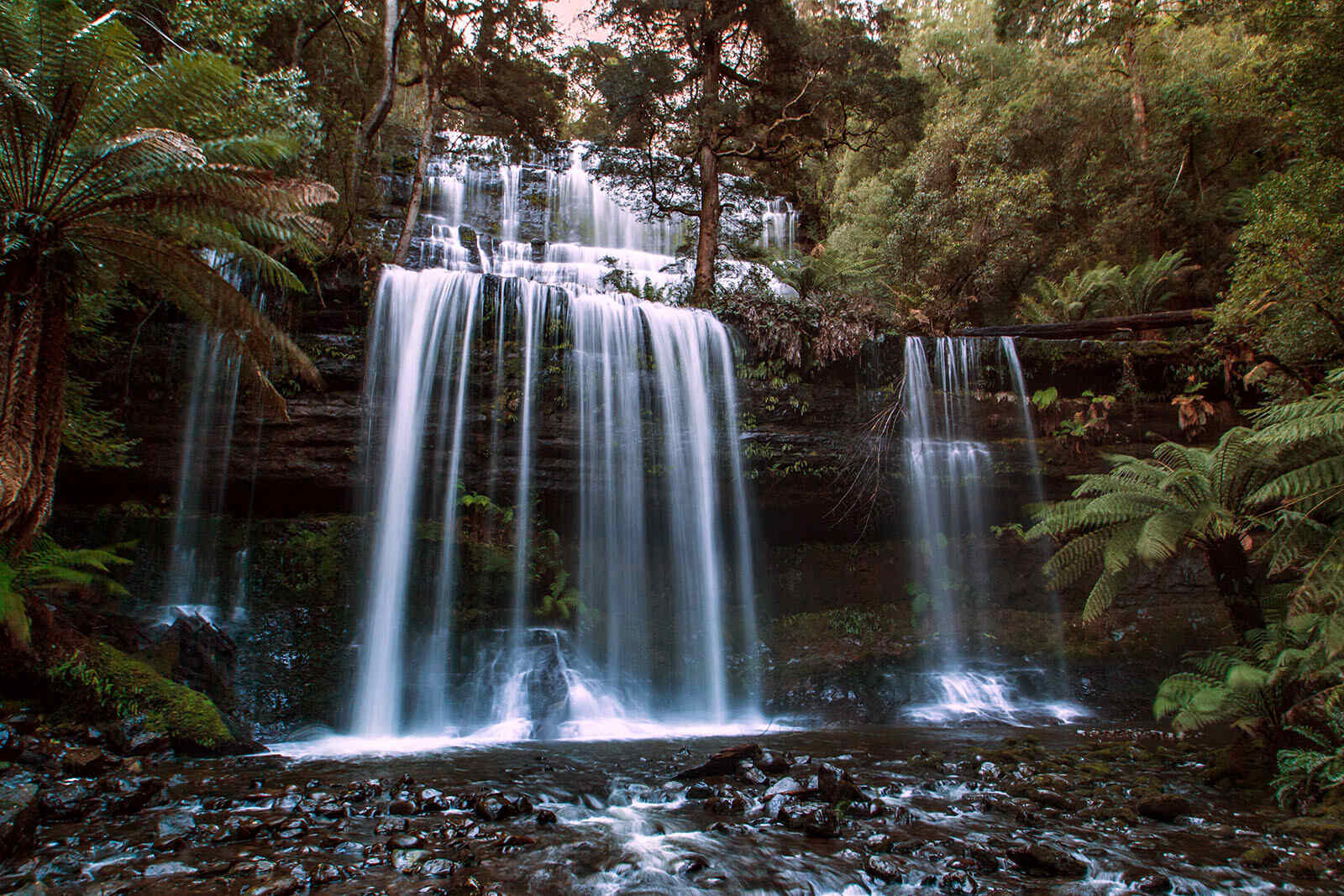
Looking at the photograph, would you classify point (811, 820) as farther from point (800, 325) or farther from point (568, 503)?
point (800, 325)

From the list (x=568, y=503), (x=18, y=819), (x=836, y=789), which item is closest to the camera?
(x=18, y=819)

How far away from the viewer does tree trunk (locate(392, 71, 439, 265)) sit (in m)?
12.0

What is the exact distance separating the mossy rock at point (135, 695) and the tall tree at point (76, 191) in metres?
1.07

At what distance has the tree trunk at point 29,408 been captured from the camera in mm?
4719

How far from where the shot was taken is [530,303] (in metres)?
9.63

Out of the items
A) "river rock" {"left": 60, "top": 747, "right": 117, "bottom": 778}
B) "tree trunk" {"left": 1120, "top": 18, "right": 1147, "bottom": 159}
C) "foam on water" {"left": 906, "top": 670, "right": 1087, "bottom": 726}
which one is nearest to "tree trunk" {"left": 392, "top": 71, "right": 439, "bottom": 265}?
"river rock" {"left": 60, "top": 747, "right": 117, "bottom": 778}

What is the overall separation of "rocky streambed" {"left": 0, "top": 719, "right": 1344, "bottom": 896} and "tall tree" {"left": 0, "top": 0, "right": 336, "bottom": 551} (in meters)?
2.33

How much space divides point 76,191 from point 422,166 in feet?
25.7

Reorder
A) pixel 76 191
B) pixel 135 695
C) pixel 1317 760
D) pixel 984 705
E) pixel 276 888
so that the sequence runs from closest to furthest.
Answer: pixel 276 888 < pixel 1317 760 < pixel 135 695 < pixel 76 191 < pixel 984 705

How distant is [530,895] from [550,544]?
702 cm

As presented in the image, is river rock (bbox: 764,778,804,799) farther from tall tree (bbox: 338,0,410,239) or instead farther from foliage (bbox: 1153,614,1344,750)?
tall tree (bbox: 338,0,410,239)

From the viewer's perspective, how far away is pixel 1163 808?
3939 mm

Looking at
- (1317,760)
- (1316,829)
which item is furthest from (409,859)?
(1317,760)

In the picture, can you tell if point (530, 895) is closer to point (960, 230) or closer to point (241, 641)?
point (241, 641)
